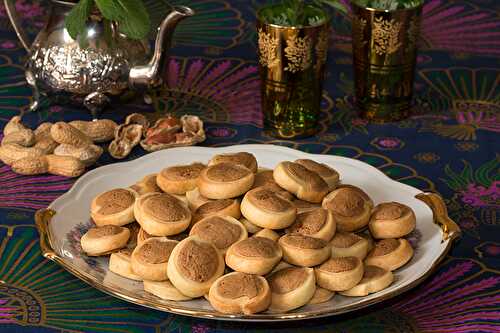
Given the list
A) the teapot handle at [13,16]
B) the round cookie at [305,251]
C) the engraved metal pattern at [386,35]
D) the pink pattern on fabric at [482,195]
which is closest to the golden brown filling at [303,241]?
the round cookie at [305,251]

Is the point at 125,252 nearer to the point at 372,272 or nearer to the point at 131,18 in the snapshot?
the point at 372,272

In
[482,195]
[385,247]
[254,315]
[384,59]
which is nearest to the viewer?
[254,315]

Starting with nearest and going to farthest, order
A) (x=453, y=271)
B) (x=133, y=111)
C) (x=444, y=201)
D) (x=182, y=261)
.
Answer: (x=182, y=261) < (x=453, y=271) < (x=444, y=201) < (x=133, y=111)

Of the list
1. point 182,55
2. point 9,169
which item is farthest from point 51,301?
point 182,55

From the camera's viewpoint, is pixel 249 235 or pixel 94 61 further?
pixel 94 61

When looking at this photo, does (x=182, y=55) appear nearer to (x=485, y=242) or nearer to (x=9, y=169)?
(x=9, y=169)

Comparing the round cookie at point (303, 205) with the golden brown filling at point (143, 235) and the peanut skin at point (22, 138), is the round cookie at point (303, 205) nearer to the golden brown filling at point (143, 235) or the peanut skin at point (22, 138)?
the golden brown filling at point (143, 235)

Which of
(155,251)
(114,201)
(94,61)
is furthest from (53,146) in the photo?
(155,251)
